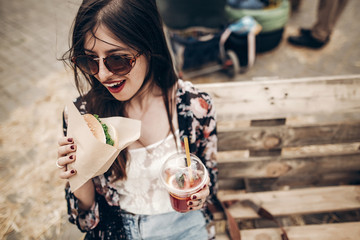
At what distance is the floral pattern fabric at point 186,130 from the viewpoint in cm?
154

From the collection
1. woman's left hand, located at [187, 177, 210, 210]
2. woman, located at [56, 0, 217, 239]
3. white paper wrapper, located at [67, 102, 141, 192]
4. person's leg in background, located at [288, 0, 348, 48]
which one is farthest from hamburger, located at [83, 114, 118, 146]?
person's leg in background, located at [288, 0, 348, 48]

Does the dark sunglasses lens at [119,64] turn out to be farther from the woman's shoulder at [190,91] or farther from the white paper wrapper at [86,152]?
the woman's shoulder at [190,91]

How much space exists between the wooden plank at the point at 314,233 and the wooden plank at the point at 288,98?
87 cm

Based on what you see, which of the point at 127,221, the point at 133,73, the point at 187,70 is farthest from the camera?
the point at 187,70

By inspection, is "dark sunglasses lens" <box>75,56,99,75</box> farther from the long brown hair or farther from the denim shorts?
the denim shorts

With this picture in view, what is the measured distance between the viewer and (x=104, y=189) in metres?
1.55

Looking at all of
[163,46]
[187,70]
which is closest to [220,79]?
[187,70]

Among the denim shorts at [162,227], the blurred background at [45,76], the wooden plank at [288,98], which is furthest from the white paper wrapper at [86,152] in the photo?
the wooden plank at [288,98]

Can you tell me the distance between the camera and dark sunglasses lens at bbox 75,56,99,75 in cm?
128

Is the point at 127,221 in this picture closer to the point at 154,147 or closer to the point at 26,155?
the point at 154,147

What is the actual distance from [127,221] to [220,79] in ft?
9.77

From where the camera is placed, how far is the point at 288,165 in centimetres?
200

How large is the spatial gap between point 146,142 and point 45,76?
11.3 feet

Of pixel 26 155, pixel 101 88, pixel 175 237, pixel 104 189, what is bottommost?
pixel 26 155
